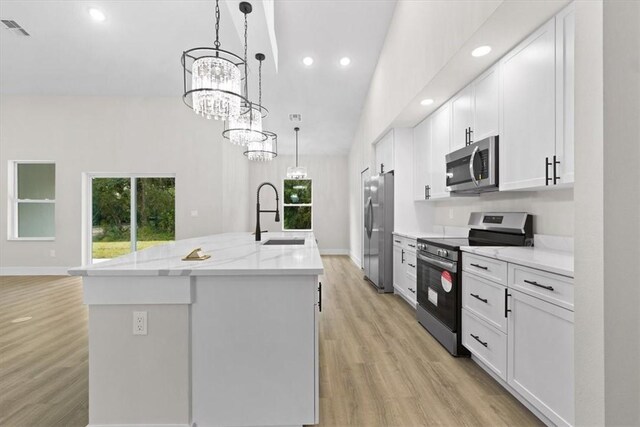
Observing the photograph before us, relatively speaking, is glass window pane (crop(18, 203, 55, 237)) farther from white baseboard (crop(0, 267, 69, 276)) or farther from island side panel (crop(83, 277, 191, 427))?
island side panel (crop(83, 277, 191, 427))

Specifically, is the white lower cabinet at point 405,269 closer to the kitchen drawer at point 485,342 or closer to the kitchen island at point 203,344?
the kitchen drawer at point 485,342

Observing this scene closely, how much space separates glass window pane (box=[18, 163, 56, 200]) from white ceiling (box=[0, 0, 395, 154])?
4.49ft

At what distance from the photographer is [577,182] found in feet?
3.57

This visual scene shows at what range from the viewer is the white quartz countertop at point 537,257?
1528mm

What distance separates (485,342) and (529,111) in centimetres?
164

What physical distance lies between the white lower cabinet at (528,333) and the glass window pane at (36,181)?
23.7ft

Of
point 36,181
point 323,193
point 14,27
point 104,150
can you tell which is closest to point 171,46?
point 14,27

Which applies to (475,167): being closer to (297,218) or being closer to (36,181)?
(297,218)

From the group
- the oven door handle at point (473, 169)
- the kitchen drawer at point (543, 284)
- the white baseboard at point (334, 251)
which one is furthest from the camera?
the white baseboard at point (334, 251)

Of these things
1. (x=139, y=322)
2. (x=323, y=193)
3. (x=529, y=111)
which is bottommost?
(x=139, y=322)

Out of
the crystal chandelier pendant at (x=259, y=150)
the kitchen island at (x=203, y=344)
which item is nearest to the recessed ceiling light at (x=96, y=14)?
the crystal chandelier pendant at (x=259, y=150)

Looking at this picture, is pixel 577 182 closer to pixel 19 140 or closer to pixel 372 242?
pixel 372 242

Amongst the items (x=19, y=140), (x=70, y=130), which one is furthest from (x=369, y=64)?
(x=19, y=140)

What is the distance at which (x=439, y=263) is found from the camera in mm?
2670
